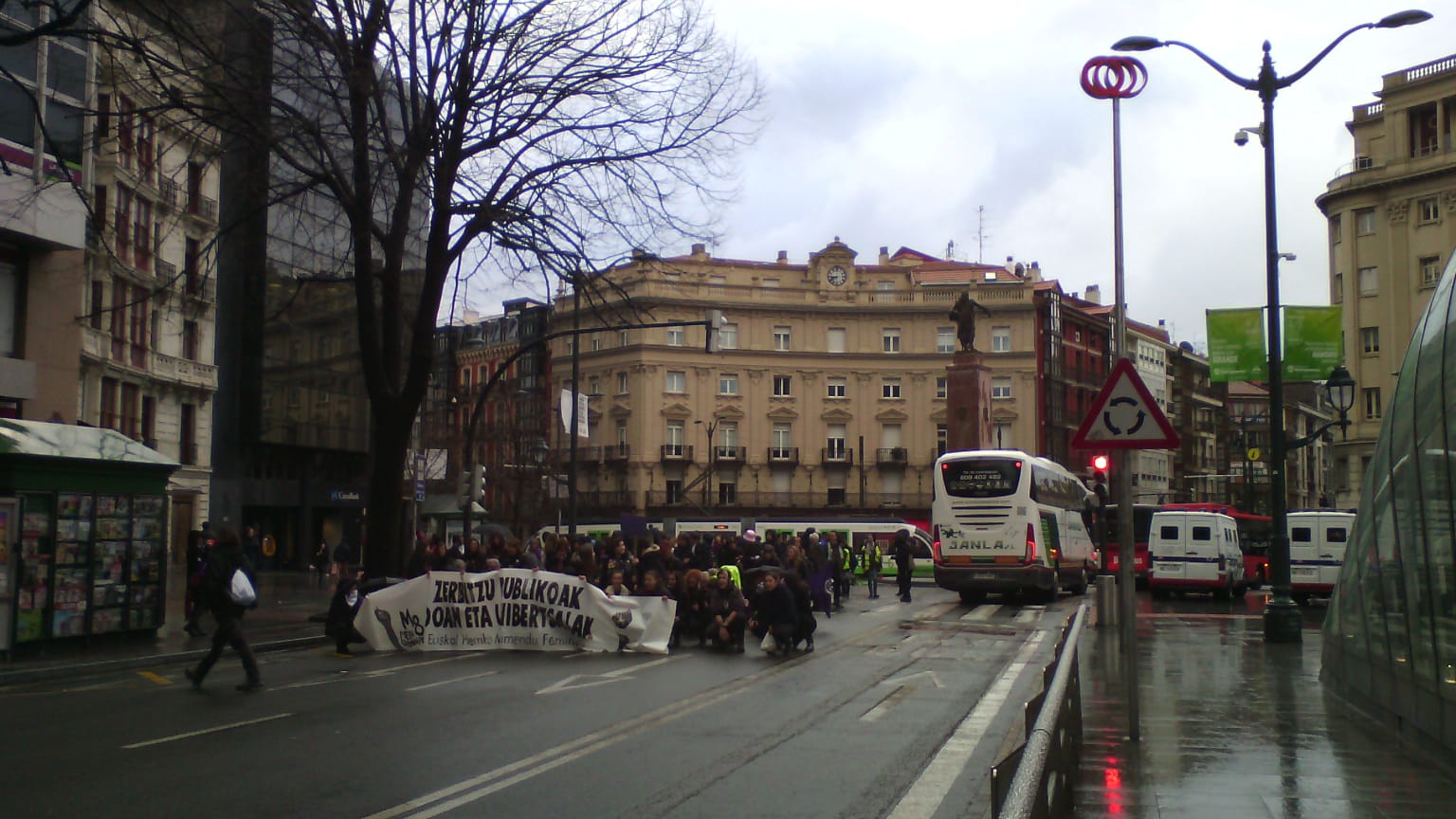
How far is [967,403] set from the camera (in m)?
45.9

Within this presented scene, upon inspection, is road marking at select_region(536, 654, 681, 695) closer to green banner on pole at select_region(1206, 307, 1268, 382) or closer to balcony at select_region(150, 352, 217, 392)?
green banner on pole at select_region(1206, 307, 1268, 382)

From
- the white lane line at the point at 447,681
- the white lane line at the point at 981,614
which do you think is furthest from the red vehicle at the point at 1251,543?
the white lane line at the point at 447,681

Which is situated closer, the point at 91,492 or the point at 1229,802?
the point at 1229,802

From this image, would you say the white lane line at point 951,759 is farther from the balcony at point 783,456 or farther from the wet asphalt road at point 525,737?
the balcony at point 783,456

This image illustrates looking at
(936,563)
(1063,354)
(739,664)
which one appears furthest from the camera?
(1063,354)

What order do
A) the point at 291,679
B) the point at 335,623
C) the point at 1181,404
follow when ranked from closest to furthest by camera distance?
1. the point at 291,679
2. the point at 335,623
3. the point at 1181,404

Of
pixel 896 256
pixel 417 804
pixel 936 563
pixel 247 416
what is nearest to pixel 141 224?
pixel 247 416

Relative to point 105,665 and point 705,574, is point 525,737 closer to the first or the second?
point 105,665

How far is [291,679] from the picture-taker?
612 inches

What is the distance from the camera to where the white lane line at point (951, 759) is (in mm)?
8422

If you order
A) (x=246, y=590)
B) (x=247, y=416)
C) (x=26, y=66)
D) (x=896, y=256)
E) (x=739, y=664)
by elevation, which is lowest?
(x=739, y=664)

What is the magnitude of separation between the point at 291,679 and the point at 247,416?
3885 centimetres

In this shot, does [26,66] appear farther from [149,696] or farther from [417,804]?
[417,804]

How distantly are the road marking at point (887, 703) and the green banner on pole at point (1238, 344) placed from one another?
42.2 ft
